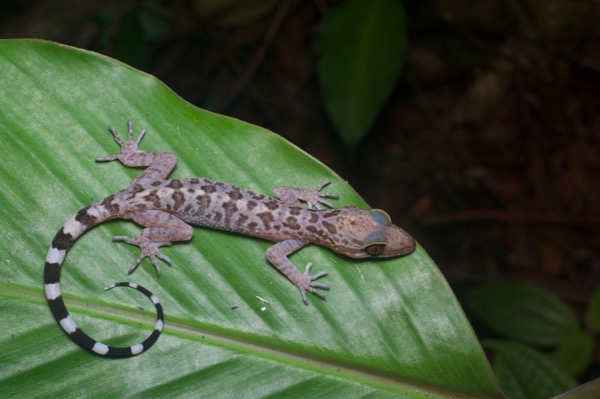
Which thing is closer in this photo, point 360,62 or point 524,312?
point 524,312

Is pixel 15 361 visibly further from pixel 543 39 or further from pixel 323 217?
pixel 543 39

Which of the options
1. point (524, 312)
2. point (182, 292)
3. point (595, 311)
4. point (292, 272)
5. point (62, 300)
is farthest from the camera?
point (524, 312)

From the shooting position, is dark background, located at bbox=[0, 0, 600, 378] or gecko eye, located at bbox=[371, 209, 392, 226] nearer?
gecko eye, located at bbox=[371, 209, 392, 226]

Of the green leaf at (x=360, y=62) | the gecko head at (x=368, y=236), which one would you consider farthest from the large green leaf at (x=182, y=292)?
the green leaf at (x=360, y=62)

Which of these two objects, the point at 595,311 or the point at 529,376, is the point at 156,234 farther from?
the point at 595,311

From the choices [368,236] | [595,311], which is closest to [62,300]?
[368,236]

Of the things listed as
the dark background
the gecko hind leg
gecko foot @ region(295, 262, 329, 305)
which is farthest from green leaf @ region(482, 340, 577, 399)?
the gecko hind leg

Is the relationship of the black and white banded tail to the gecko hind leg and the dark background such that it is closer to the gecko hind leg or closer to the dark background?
the gecko hind leg
